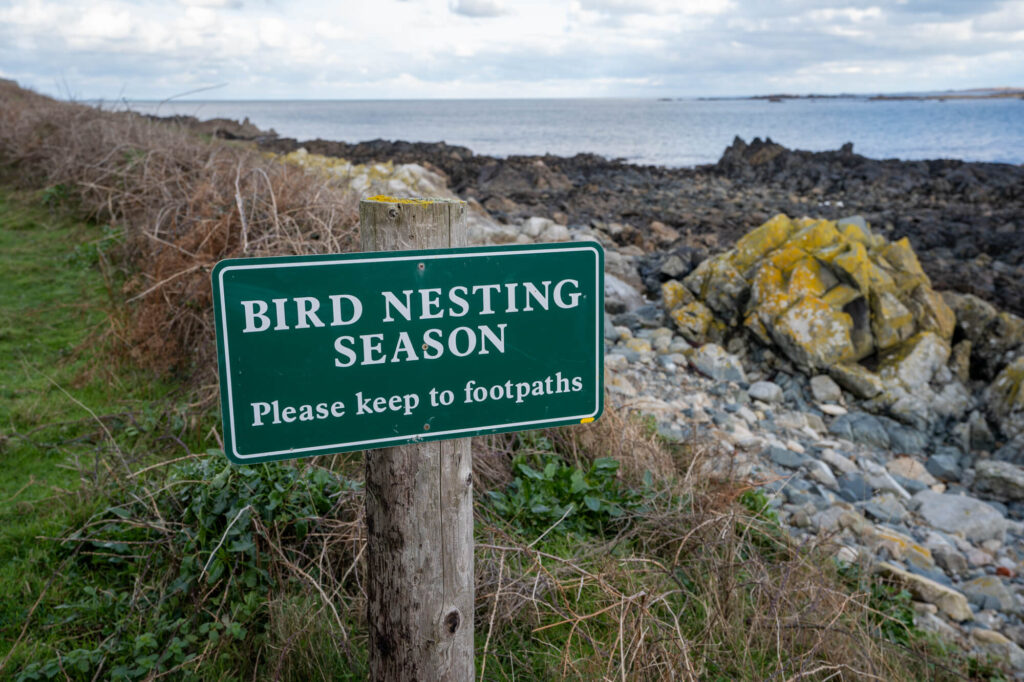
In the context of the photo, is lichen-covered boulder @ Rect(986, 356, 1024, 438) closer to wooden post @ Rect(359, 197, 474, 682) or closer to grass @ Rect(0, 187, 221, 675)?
wooden post @ Rect(359, 197, 474, 682)

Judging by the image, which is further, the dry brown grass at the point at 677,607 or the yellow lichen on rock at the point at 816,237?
the yellow lichen on rock at the point at 816,237

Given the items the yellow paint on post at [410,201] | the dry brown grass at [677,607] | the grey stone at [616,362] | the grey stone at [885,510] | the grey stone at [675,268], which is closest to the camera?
the yellow paint on post at [410,201]

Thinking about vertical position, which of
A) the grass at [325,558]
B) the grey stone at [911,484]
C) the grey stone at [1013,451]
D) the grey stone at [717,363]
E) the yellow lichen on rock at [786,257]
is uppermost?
the yellow lichen on rock at [786,257]

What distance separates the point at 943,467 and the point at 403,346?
6.29 m

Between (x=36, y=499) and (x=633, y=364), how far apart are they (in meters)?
5.26

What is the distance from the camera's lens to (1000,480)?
19.7 feet

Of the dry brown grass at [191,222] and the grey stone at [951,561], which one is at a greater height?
the dry brown grass at [191,222]

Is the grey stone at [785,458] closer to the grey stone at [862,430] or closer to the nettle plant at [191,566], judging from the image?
the grey stone at [862,430]

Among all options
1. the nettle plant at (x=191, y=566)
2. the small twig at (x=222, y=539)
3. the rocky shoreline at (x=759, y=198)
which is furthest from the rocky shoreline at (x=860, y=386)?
the small twig at (x=222, y=539)

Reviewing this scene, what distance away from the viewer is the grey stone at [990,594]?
4.49m

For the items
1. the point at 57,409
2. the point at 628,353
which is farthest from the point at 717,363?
the point at 57,409

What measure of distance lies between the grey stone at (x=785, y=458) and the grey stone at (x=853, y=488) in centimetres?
33

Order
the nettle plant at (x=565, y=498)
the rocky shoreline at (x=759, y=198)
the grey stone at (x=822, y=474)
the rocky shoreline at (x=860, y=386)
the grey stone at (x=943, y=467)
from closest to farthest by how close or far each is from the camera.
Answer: the nettle plant at (x=565, y=498)
the rocky shoreline at (x=860, y=386)
the grey stone at (x=822, y=474)
the grey stone at (x=943, y=467)
the rocky shoreline at (x=759, y=198)

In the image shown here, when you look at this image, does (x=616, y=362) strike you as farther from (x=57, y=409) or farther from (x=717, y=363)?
(x=57, y=409)
